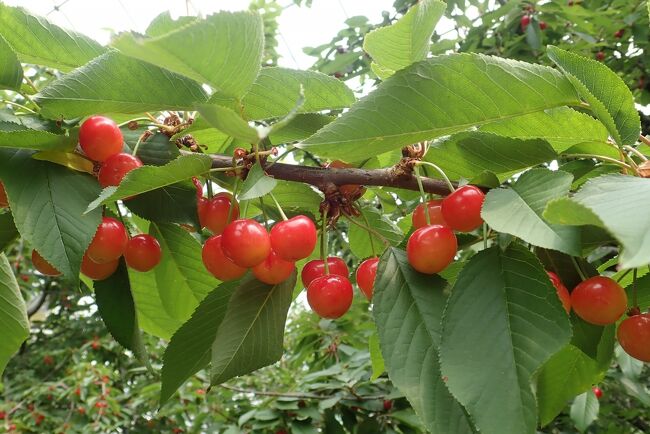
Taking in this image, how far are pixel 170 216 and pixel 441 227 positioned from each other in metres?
0.44

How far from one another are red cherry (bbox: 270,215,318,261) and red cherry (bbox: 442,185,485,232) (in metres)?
0.19

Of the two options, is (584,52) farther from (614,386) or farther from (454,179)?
(454,179)

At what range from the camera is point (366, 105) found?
766 millimetres

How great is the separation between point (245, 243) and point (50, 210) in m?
0.26

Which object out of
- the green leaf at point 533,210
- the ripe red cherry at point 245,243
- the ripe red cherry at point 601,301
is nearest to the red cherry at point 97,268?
the ripe red cherry at point 245,243

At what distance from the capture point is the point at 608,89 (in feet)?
2.73

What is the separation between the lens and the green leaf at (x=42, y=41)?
877 mm

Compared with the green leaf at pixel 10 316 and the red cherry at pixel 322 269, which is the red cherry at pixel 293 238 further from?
the green leaf at pixel 10 316

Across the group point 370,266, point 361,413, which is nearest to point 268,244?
point 370,266

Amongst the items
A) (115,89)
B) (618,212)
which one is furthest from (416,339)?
(115,89)

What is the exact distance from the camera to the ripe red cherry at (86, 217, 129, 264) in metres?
0.87

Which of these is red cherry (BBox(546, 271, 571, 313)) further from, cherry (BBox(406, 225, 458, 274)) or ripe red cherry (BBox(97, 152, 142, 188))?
ripe red cherry (BBox(97, 152, 142, 188))


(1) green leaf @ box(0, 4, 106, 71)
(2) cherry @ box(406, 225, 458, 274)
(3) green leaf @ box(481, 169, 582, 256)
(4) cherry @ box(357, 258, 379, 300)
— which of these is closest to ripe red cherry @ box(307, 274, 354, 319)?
(4) cherry @ box(357, 258, 379, 300)

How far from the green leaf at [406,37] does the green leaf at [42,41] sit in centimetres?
43
